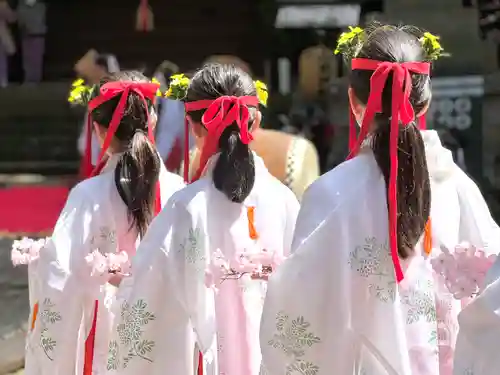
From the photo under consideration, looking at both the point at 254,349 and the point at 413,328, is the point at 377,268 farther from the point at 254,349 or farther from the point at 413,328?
the point at 254,349

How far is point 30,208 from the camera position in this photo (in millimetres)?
7844

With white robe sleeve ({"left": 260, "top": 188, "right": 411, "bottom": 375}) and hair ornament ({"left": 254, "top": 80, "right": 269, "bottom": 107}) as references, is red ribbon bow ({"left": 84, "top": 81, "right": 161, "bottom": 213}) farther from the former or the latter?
white robe sleeve ({"left": 260, "top": 188, "right": 411, "bottom": 375})

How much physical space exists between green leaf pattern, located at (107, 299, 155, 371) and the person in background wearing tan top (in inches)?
342

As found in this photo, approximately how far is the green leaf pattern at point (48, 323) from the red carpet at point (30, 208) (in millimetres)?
3901

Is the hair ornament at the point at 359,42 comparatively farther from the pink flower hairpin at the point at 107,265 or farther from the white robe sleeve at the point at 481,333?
the pink flower hairpin at the point at 107,265

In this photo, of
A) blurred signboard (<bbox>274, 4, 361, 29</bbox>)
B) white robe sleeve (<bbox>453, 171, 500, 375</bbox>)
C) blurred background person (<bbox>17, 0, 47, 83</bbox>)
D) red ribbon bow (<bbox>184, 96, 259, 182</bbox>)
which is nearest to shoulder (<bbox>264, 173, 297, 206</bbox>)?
red ribbon bow (<bbox>184, 96, 259, 182</bbox>)

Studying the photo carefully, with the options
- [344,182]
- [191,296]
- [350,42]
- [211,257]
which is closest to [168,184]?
[211,257]

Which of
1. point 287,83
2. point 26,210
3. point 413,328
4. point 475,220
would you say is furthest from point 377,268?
point 287,83

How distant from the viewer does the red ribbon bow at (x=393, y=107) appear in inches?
82.4

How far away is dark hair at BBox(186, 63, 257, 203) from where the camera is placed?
2672mm

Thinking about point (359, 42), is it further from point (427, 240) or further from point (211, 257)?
point (211, 257)

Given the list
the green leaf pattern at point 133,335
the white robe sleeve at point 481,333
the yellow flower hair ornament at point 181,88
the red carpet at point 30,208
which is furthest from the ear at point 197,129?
the red carpet at point 30,208

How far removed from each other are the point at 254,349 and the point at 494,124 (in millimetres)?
4390

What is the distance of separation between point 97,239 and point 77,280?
0.51ft
